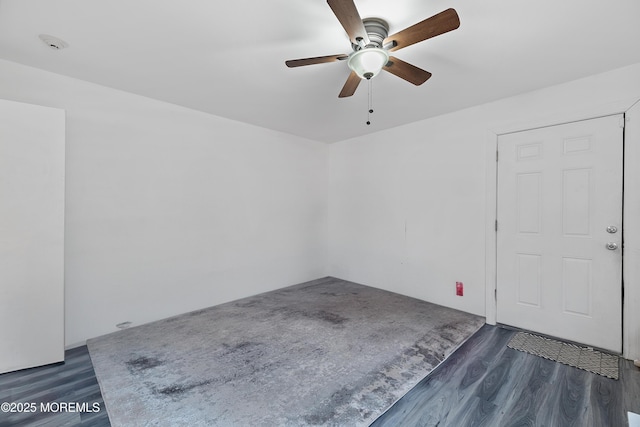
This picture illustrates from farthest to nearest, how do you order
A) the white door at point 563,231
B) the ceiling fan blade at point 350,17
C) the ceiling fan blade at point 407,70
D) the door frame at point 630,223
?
the white door at point 563,231 → the door frame at point 630,223 → the ceiling fan blade at point 407,70 → the ceiling fan blade at point 350,17

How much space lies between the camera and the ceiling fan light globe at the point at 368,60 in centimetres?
178

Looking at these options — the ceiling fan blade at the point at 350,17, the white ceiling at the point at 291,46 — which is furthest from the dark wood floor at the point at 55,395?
the ceiling fan blade at the point at 350,17

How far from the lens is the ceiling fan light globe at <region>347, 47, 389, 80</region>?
70.2 inches

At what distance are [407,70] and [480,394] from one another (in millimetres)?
2308

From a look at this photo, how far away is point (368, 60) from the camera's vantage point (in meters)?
1.82

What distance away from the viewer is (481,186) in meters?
3.22

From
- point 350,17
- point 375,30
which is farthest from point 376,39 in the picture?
point 350,17

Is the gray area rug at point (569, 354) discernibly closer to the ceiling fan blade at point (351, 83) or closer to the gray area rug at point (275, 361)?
the gray area rug at point (275, 361)

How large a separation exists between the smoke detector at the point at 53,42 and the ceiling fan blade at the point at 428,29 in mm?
2317

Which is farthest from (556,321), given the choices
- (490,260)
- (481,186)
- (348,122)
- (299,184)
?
(299,184)

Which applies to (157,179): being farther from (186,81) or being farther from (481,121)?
(481,121)

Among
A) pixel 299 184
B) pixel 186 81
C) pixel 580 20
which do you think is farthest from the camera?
pixel 299 184

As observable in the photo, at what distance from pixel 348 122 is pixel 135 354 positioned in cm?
348

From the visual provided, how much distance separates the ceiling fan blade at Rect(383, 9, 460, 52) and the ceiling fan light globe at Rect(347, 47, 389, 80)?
2.9 inches
